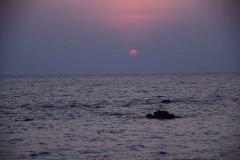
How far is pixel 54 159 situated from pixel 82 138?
502 centimetres

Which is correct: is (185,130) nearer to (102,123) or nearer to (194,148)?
(194,148)

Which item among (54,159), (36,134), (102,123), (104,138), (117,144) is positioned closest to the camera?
(54,159)

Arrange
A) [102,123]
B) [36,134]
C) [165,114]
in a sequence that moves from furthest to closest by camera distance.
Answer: [165,114] → [102,123] → [36,134]

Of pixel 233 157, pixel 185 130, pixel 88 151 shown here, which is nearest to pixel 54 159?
pixel 88 151

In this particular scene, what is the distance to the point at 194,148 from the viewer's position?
1927 centimetres

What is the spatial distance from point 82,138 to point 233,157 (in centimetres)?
1032

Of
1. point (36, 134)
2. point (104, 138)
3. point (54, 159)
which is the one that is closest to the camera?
point (54, 159)

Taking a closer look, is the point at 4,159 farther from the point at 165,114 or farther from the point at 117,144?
the point at 165,114

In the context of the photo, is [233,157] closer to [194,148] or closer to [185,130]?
[194,148]

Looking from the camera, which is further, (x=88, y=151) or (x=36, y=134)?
(x=36, y=134)

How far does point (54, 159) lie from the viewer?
17250 millimetres

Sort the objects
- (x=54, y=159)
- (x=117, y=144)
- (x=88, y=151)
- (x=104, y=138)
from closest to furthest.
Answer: (x=54, y=159) < (x=88, y=151) < (x=117, y=144) < (x=104, y=138)

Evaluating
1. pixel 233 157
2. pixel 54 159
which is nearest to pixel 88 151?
pixel 54 159

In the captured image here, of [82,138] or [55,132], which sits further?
[55,132]
